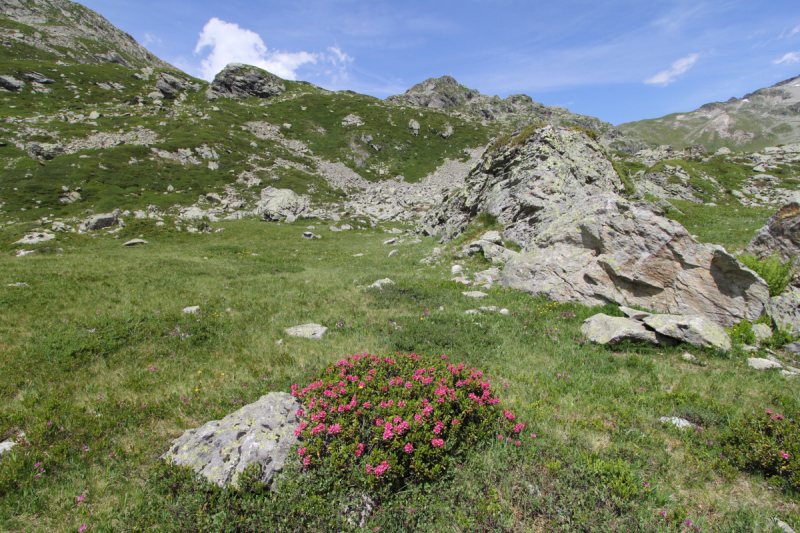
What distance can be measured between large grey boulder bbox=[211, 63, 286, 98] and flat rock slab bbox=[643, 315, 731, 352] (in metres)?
167

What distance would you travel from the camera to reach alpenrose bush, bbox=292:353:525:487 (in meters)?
4.36

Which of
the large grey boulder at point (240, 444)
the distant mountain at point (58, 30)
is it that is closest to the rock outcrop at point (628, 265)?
the large grey boulder at point (240, 444)

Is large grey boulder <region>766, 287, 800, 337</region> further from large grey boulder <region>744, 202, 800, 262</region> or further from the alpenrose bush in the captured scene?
the alpenrose bush

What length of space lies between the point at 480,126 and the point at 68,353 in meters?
154

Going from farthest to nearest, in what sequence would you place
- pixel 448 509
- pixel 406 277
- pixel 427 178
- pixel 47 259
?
1. pixel 427 178
2. pixel 47 259
3. pixel 406 277
4. pixel 448 509

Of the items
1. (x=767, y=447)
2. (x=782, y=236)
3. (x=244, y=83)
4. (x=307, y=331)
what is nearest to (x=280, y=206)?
(x=307, y=331)

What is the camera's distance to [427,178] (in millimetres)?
98625

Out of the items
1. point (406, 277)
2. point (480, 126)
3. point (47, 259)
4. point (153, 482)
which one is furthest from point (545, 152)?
point (480, 126)

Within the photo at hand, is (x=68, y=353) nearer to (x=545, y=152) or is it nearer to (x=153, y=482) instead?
(x=153, y=482)

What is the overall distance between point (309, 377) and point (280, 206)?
160 feet

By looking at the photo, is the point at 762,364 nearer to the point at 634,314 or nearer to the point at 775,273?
the point at 634,314

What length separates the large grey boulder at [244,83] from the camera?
136 metres

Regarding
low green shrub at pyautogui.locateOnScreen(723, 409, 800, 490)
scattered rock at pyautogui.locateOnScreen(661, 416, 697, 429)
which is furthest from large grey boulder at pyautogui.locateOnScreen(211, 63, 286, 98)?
low green shrub at pyautogui.locateOnScreen(723, 409, 800, 490)

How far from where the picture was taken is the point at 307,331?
996 centimetres
